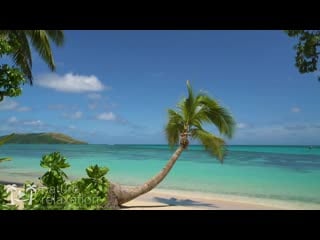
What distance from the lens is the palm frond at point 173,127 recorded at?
6840mm

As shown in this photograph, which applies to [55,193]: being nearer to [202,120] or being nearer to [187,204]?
[202,120]

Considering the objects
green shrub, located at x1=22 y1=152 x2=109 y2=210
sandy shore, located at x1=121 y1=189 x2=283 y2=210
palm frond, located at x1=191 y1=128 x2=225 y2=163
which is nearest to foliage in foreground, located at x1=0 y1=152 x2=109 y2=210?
green shrub, located at x1=22 y1=152 x2=109 y2=210

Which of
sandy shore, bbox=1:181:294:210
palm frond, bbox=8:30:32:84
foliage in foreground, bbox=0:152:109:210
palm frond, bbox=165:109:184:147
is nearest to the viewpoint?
foliage in foreground, bbox=0:152:109:210

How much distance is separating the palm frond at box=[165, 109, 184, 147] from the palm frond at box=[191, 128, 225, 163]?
283mm

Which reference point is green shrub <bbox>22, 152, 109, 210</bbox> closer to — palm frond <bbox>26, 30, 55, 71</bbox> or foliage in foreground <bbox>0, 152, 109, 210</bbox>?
foliage in foreground <bbox>0, 152, 109, 210</bbox>

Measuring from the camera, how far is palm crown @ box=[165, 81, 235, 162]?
666 centimetres

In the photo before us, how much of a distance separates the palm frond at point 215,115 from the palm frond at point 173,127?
0.33 metres

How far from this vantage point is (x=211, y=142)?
6660 mm

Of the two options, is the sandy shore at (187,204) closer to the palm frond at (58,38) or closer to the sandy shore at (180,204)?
the sandy shore at (180,204)
